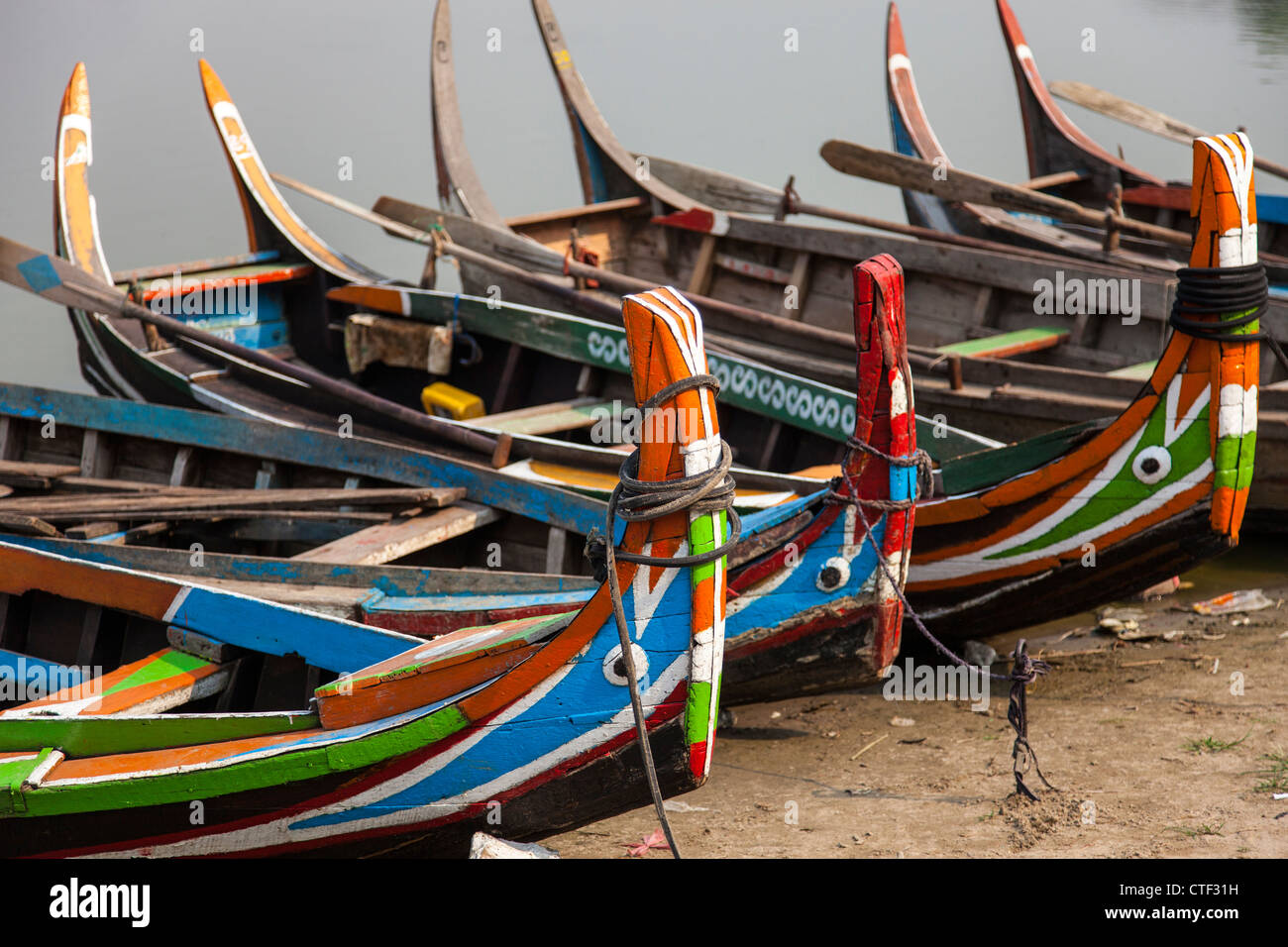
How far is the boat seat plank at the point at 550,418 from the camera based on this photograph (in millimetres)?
6148

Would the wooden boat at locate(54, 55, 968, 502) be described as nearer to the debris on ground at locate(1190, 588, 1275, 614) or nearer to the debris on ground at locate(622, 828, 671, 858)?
the debris on ground at locate(622, 828, 671, 858)

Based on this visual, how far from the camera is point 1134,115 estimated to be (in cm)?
804

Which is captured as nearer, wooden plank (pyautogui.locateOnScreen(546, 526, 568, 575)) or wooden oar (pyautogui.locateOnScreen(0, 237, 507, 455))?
wooden plank (pyautogui.locateOnScreen(546, 526, 568, 575))

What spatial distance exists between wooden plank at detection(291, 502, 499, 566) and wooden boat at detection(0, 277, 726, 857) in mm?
993

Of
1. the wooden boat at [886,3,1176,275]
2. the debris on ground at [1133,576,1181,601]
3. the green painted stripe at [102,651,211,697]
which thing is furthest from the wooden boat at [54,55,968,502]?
the wooden boat at [886,3,1176,275]

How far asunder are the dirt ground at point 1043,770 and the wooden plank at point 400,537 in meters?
1.27

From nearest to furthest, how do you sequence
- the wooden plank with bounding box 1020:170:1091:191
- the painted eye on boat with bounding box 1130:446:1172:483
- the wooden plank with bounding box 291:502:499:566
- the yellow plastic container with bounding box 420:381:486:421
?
the painted eye on boat with bounding box 1130:446:1172:483 → the wooden plank with bounding box 291:502:499:566 → the yellow plastic container with bounding box 420:381:486:421 → the wooden plank with bounding box 1020:170:1091:191

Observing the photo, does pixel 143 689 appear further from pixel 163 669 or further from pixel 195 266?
pixel 195 266

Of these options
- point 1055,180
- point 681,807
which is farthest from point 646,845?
point 1055,180

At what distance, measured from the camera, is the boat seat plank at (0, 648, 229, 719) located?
12.0 feet

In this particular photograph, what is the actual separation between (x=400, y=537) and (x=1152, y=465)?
8.99ft

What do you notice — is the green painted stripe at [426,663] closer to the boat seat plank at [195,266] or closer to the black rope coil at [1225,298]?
→ the black rope coil at [1225,298]

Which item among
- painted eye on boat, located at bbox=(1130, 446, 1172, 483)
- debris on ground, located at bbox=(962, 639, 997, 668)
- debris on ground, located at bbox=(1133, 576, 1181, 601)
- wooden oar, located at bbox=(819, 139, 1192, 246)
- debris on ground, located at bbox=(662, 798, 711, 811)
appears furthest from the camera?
wooden oar, located at bbox=(819, 139, 1192, 246)
